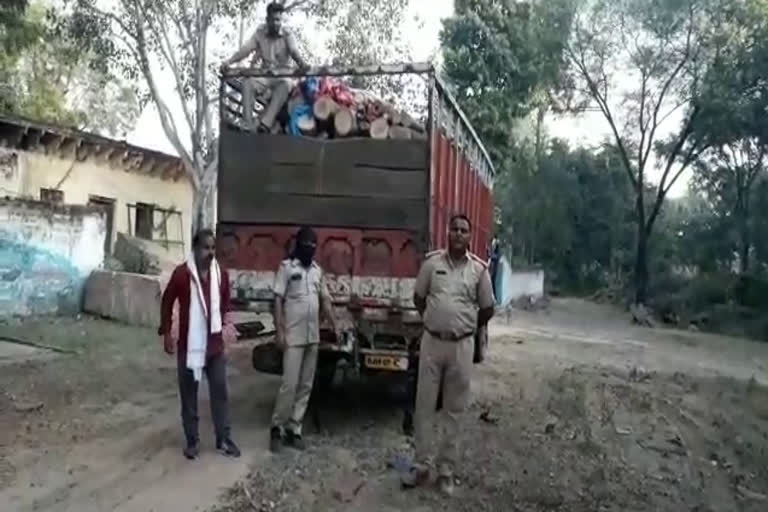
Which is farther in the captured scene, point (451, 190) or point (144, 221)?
point (144, 221)

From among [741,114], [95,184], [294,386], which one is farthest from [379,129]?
[741,114]

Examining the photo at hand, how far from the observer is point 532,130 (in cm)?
3528

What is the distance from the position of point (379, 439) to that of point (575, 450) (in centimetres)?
165

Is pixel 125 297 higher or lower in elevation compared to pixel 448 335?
lower

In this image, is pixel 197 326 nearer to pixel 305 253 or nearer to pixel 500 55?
pixel 305 253

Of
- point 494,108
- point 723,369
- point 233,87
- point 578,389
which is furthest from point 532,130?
point 233,87

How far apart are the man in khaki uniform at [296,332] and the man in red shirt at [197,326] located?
46 cm

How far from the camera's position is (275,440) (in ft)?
21.3

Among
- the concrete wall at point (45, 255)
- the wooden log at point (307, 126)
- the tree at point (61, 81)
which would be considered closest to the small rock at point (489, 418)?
the wooden log at point (307, 126)

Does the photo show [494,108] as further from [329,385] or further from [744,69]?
[329,385]

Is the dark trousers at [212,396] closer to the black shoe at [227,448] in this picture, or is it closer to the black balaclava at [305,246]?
the black shoe at [227,448]

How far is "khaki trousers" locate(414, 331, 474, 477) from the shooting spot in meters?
5.74

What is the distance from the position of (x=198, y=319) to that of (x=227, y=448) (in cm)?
102

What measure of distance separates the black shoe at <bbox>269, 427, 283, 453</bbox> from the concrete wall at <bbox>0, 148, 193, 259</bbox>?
12661 mm
